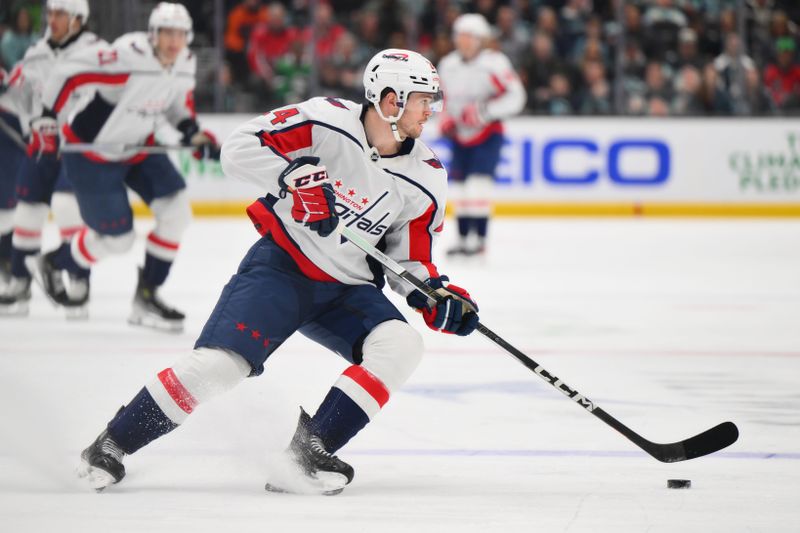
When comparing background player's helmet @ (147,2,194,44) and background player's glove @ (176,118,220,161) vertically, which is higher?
background player's helmet @ (147,2,194,44)

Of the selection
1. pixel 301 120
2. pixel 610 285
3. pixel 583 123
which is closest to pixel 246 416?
pixel 301 120

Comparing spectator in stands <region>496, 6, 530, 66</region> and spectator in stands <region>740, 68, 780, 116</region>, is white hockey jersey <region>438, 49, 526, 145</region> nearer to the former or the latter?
spectator in stands <region>496, 6, 530, 66</region>

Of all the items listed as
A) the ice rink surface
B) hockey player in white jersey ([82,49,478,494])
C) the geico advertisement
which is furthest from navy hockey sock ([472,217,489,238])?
hockey player in white jersey ([82,49,478,494])

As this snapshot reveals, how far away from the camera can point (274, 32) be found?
983 centimetres

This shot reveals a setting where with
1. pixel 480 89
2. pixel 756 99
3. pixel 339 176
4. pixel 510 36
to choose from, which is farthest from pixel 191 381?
pixel 756 99

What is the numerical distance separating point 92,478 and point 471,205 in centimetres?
534

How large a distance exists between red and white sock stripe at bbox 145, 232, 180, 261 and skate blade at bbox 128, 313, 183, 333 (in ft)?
0.75

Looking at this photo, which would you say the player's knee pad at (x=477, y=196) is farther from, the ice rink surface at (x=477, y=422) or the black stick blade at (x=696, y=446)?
the black stick blade at (x=696, y=446)

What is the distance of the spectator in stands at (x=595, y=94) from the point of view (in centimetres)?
980

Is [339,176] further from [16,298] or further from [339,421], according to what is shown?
[16,298]

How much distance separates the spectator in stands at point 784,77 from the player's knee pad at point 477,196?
2946 mm

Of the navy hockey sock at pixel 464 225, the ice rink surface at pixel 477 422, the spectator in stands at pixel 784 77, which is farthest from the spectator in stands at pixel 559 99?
the ice rink surface at pixel 477 422

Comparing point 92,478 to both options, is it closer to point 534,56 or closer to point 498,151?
point 498,151

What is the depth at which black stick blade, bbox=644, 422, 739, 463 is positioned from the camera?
9.53 ft
